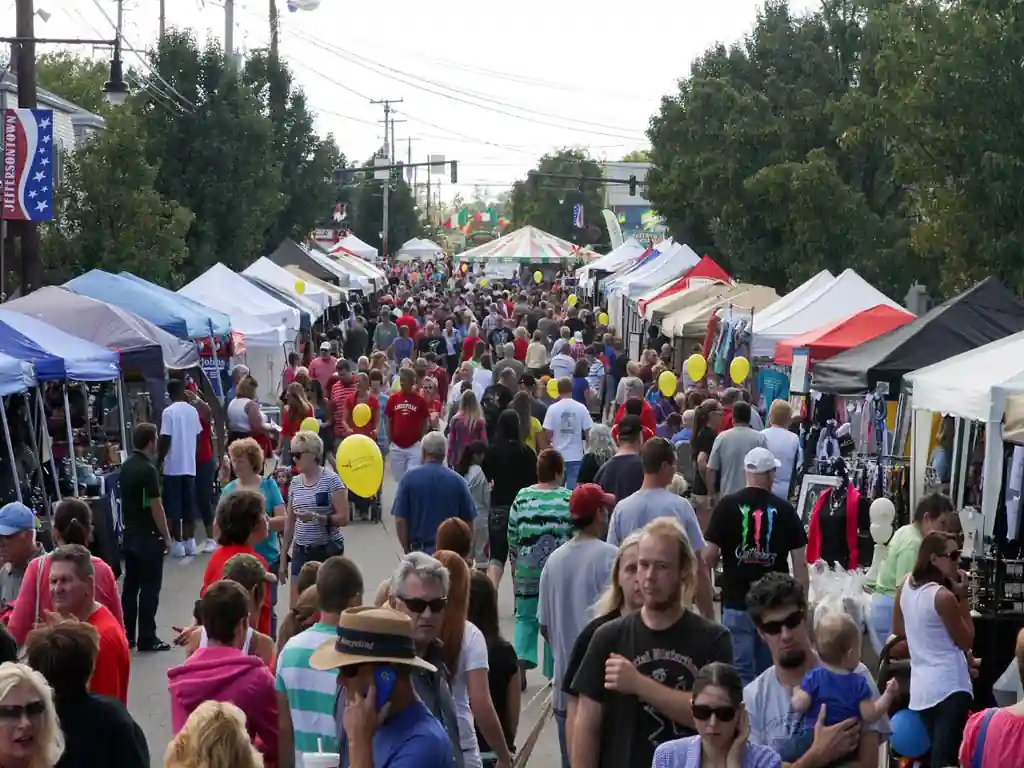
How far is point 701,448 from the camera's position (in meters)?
14.6

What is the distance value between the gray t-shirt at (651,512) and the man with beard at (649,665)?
344cm

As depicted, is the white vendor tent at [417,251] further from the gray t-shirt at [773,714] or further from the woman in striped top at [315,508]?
the gray t-shirt at [773,714]

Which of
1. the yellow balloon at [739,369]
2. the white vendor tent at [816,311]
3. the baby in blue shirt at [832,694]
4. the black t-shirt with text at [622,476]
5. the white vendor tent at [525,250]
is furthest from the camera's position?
the white vendor tent at [525,250]

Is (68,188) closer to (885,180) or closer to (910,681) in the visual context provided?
(885,180)

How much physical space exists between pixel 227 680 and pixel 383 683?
68.0 inches

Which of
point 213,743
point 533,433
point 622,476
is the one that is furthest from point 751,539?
point 533,433

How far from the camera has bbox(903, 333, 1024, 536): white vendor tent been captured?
33.4ft

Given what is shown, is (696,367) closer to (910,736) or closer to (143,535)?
(143,535)

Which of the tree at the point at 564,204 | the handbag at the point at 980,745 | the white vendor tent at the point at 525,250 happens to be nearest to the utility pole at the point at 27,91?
the handbag at the point at 980,745

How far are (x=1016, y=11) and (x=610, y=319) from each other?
27.1 m

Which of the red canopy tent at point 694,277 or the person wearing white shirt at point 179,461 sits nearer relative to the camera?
the person wearing white shirt at point 179,461

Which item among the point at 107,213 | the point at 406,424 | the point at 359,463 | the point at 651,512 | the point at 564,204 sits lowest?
the point at 359,463

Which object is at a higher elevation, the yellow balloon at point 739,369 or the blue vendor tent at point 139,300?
the blue vendor tent at point 139,300

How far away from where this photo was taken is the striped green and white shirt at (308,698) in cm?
577
